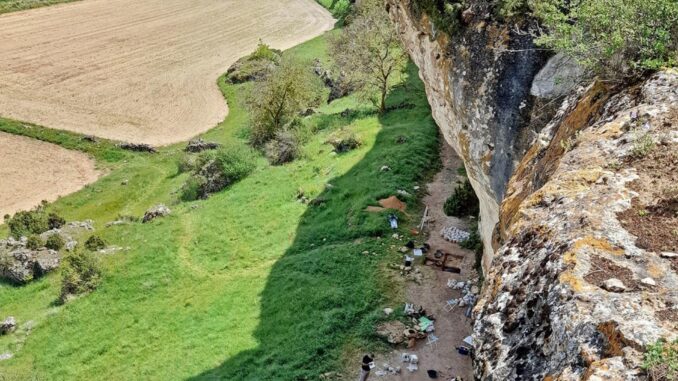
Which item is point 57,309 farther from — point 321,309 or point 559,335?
point 559,335

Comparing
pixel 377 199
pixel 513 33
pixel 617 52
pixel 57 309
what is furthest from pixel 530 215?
pixel 57 309

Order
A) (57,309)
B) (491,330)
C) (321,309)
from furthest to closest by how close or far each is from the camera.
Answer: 1. (57,309)
2. (321,309)
3. (491,330)

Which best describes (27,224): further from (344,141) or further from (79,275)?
(344,141)

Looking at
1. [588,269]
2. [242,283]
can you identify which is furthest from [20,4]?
[588,269]

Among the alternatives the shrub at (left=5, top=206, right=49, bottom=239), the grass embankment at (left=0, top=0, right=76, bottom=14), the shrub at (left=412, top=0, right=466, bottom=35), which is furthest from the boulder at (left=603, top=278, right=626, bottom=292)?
the grass embankment at (left=0, top=0, right=76, bottom=14)

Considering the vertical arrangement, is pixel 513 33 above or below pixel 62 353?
above

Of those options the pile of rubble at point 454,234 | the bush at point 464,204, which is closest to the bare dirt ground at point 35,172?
the bush at point 464,204
